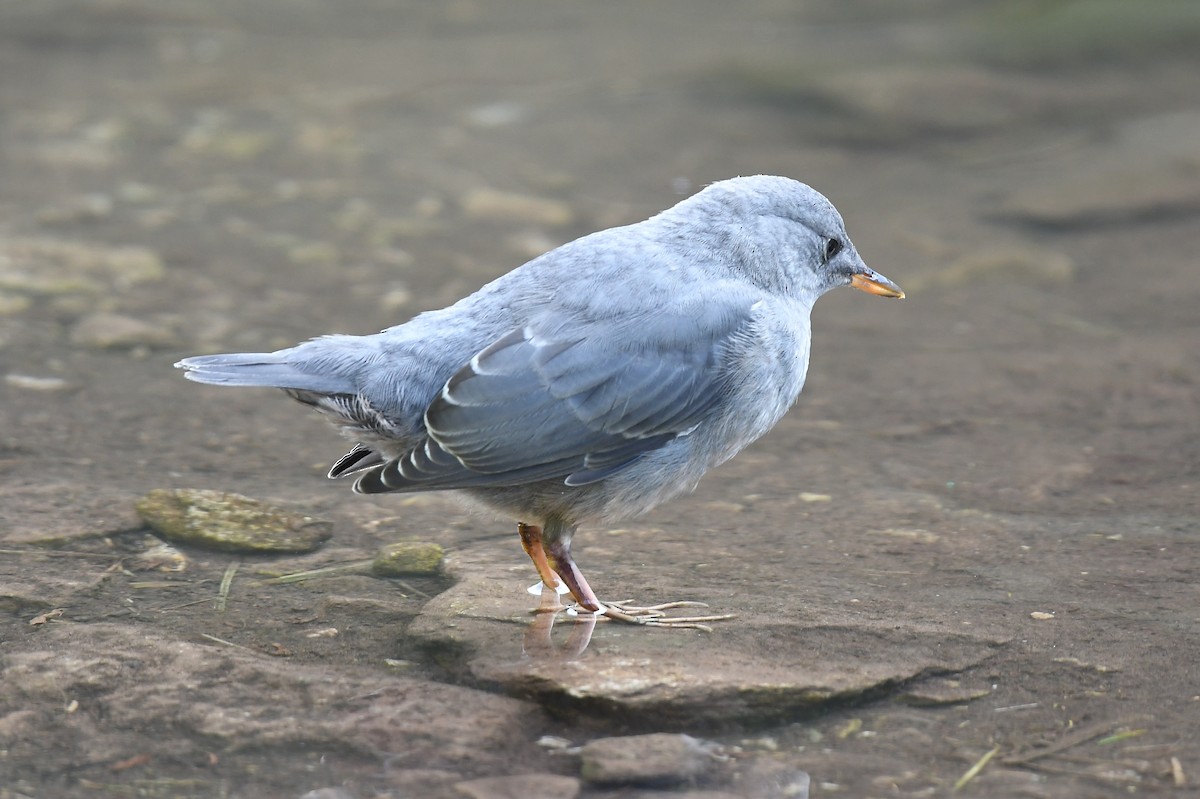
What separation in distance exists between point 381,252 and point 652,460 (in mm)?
3850

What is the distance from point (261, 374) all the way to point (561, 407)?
0.86 m

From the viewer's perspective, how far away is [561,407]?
398 cm

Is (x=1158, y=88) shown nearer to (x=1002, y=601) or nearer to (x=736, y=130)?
(x=736, y=130)

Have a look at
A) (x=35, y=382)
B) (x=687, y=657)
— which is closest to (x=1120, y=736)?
(x=687, y=657)

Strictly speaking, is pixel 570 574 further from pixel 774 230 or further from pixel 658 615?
pixel 774 230

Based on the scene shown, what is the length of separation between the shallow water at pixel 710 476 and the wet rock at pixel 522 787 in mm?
57

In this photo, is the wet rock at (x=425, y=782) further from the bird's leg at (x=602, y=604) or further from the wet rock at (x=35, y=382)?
the wet rock at (x=35, y=382)

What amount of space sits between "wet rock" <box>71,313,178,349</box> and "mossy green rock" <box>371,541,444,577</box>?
223 cm

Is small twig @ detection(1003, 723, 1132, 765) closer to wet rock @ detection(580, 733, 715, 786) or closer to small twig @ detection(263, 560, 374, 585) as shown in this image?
wet rock @ detection(580, 733, 715, 786)

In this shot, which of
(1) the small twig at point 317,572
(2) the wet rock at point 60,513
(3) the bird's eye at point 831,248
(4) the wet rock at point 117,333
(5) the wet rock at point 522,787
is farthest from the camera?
(4) the wet rock at point 117,333

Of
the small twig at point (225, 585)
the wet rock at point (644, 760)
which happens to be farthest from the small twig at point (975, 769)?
the small twig at point (225, 585)

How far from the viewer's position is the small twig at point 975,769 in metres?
3.14

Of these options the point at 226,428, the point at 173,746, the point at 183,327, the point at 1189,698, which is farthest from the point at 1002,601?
the point at 183,327

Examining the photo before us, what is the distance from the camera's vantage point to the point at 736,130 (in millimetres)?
9477
